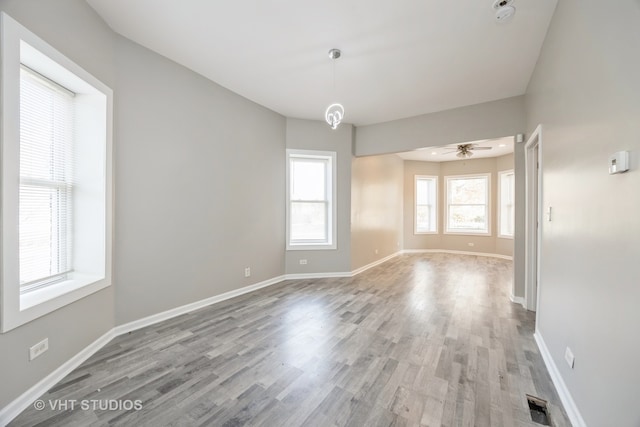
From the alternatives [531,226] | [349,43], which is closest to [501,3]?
[349,43]

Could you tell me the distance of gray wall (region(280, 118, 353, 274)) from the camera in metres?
4.93

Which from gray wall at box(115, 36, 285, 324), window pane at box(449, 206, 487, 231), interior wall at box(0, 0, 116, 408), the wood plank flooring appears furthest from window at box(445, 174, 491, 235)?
interior wall at box(0, 0, 116, 408)

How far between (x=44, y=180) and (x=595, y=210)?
153 inches

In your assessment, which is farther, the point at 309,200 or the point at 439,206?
the point at 439,206

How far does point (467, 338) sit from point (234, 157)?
373cm

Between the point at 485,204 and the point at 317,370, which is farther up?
the point at 485,204

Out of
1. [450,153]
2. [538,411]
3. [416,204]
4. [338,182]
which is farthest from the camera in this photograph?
[416,204]

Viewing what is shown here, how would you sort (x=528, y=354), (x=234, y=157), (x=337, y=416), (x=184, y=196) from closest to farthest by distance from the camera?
(x=337, y=416)
(x=528, y=354)
(x=184, y=196)
(x=234, y=157)

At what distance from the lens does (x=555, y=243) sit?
7.21 ft

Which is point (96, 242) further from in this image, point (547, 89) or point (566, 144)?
point (547, 89)

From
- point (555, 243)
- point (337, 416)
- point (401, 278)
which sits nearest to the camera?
point (337, 416)

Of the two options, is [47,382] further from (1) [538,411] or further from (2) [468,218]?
(2) [468,218]

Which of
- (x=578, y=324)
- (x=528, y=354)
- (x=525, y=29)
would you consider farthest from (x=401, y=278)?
(x=525, y=29)

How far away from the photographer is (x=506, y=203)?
7.48 m
